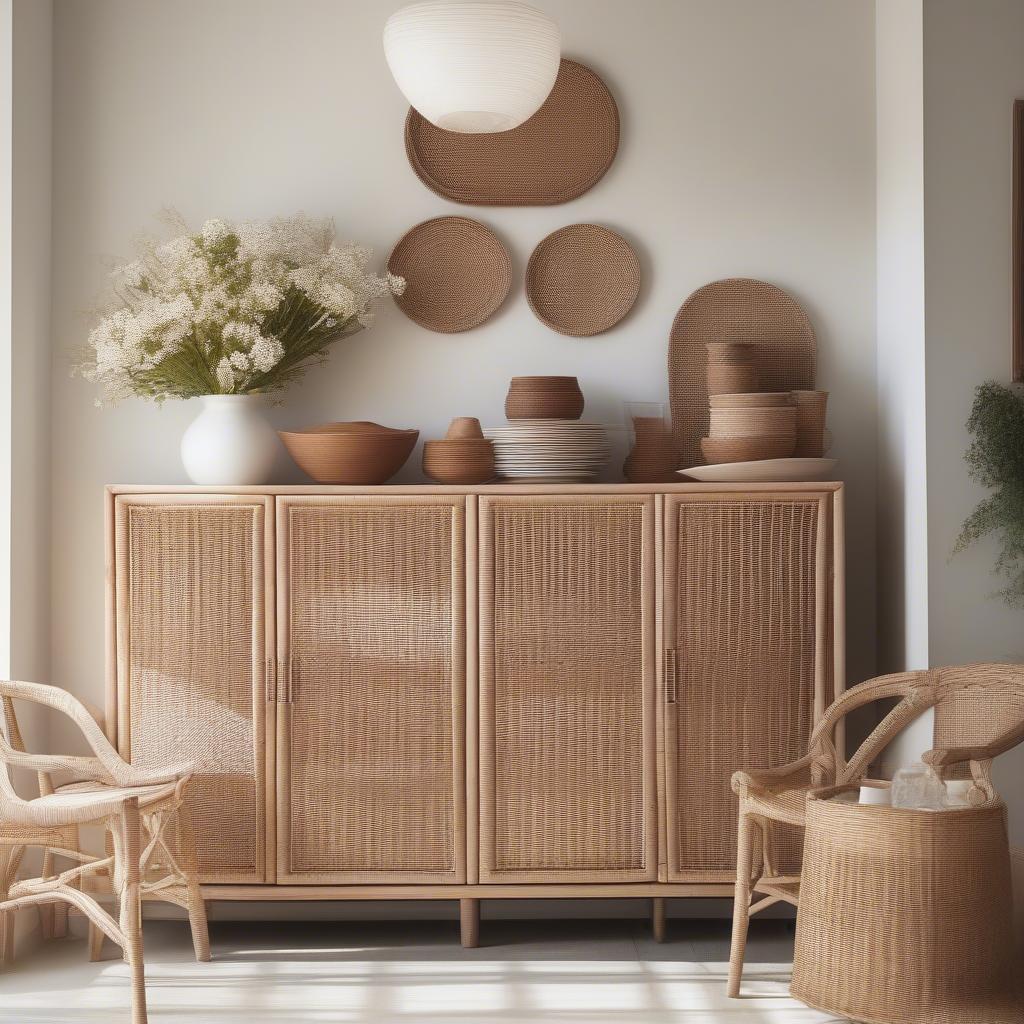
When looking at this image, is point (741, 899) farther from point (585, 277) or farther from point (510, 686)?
point (585, 277)

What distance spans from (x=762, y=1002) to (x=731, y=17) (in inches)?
110

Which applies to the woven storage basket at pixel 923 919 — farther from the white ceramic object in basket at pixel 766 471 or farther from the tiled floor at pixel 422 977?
the white ceramic object in basket at pixel 766 471

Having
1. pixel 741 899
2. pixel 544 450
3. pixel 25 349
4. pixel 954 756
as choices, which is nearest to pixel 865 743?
pixel 954 756

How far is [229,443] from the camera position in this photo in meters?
3.30

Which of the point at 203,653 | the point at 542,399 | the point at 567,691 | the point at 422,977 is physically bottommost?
the point at 422,977

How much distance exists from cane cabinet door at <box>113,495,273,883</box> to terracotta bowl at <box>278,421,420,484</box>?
7.1 inches

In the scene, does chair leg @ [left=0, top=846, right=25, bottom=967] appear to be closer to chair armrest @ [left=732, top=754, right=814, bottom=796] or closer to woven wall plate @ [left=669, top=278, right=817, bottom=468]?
chair armrest @ [left=732, top=754, right=814, bottom=796]

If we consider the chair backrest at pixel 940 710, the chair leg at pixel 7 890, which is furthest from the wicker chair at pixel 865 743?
the chair leg at pixel 7 890

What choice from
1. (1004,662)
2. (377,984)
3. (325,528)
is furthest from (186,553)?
(1004,662)

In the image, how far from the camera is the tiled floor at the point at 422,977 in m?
2.87

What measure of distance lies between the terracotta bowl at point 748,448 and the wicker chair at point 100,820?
1.66 m

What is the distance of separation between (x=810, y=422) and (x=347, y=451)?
1.32 meters

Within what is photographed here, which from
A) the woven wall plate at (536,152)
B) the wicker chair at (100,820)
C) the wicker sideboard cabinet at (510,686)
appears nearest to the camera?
the wicker chair at (100,820)

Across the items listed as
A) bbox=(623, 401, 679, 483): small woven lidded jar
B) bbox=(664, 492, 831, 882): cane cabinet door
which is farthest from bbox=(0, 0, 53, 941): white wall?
bbox=(664, 492, 831, 882): cane cabinet door
